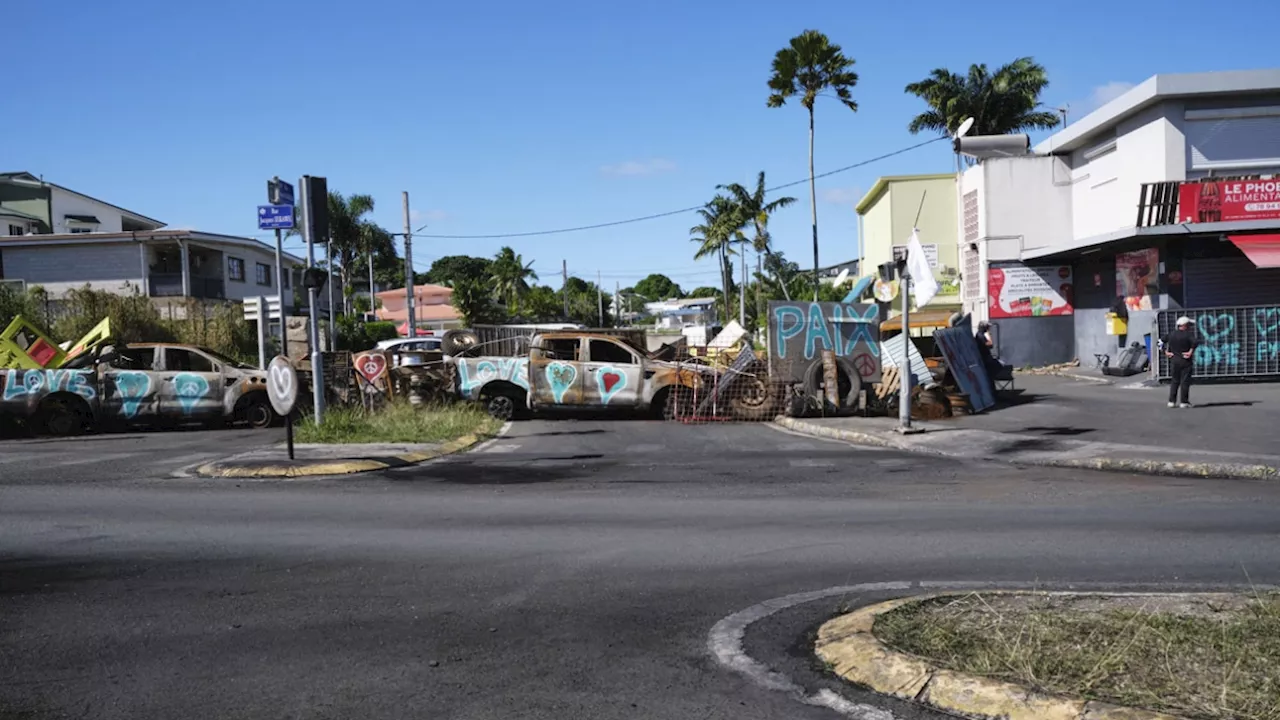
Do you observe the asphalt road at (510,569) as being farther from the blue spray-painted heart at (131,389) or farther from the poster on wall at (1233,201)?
the poster on wall at (1233,201)

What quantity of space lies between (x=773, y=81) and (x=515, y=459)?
30505 millimetres

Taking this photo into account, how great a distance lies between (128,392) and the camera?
1764cm

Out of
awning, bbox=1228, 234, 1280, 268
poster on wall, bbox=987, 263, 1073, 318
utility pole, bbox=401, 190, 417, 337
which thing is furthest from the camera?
utility pole, bbox=401, 190, 417, 337

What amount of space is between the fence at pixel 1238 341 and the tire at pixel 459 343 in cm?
1482

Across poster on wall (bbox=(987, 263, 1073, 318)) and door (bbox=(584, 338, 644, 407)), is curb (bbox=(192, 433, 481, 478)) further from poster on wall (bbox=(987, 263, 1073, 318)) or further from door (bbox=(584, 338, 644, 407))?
poster on wall (bbox=(987, 263, 1073, 318))

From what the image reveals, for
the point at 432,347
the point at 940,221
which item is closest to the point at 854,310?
the point at 432,347

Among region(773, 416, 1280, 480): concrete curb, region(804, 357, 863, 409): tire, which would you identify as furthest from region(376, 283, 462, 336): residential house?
region(773, 416, 1280, 480): concrete curb

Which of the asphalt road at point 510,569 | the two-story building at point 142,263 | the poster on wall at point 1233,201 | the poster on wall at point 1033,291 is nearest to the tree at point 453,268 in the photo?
the two-story building at point 142,263

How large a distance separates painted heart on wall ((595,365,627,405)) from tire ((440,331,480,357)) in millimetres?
2936

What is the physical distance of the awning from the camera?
2225 centimetres

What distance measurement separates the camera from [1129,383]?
23.6 metres

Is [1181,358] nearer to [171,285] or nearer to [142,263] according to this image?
[171,285]

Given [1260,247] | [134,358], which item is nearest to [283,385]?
[134,358]

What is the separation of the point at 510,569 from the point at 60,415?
45.0 feet
